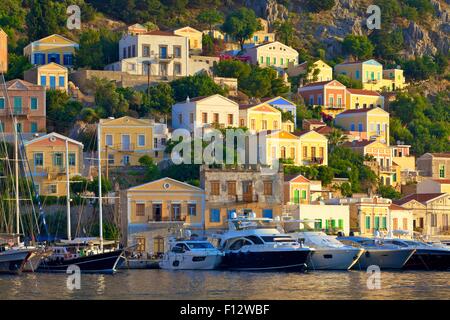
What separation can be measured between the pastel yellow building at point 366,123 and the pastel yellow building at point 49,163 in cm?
3690

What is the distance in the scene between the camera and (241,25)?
15725 centimetres

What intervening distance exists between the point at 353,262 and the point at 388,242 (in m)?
5.22

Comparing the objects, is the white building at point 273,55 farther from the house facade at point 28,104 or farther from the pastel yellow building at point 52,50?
the house facade at point 28,104

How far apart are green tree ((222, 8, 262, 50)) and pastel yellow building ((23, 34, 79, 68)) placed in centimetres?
2564

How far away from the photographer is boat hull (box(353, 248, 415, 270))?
88750 mm

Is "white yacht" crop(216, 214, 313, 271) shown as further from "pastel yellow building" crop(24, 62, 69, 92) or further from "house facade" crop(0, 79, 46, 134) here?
"pastel yellow building" crop(24, 62, 69, 92)

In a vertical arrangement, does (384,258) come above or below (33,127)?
below

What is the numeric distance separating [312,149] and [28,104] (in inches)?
912

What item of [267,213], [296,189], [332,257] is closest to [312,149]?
[296,189]

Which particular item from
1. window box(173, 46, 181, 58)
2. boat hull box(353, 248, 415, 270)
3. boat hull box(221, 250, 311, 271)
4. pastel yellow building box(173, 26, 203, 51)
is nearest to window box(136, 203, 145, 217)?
boat hull box(221, 250, 311, 271)

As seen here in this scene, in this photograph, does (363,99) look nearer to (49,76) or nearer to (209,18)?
(209,18)

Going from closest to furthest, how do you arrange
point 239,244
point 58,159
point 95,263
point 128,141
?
Answer: 1. point 95,263
2. point 239,244
3. point 58,159
4. point 128,141

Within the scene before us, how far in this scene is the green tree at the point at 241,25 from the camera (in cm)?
15712
